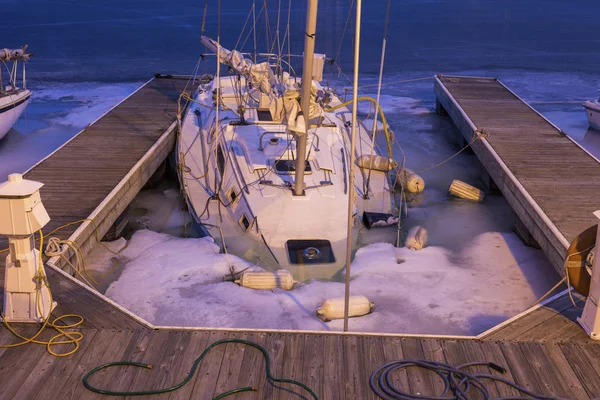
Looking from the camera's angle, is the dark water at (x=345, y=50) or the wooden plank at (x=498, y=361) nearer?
the wooden plank at (x=498, y=361)

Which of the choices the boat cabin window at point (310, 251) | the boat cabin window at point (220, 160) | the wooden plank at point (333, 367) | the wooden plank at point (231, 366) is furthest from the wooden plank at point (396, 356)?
the boat cabin window at point (220, 160)

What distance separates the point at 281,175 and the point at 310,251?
4.95 ft

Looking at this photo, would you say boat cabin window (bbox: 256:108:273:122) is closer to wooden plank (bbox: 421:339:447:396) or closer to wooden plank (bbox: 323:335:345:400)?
wooden plank (bbox: 323:335:345:400)

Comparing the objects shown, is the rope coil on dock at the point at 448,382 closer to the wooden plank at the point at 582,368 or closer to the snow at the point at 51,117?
the wooden plank at the point at 582,368

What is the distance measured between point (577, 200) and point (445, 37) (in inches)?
916

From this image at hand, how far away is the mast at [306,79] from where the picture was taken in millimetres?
6984

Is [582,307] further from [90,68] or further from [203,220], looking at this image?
[90,68]

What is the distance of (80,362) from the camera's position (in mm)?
5223

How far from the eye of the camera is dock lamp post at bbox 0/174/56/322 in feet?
16.9

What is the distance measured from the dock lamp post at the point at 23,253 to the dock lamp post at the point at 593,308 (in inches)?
171

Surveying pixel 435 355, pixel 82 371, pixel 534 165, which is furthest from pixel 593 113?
pixel 82 371

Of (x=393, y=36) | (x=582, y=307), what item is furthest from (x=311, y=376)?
(x=393, y=36)

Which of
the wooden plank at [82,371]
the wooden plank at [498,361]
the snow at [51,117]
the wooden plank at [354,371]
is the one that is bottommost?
the snow at [51,117]

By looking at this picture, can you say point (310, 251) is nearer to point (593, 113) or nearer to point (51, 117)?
point (593, 113)
